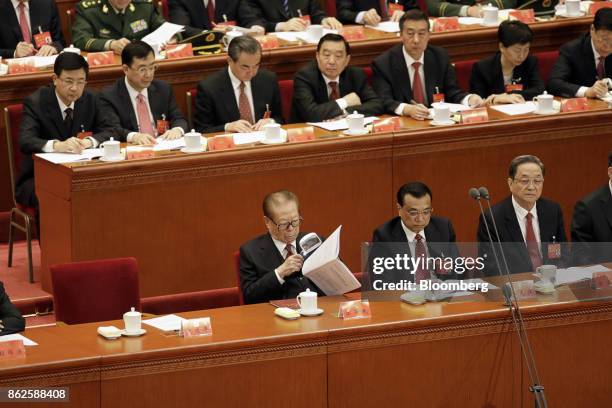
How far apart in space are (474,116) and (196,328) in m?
2.54

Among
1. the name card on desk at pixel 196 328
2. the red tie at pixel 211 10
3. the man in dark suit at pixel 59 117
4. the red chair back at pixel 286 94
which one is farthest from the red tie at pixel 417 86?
the name card on desk at pixel 196 328

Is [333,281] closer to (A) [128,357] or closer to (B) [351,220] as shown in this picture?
(A) [128,357]

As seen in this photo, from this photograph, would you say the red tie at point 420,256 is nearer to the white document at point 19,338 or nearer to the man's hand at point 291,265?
the man's hand at point 291,265

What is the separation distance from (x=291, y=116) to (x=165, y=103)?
72 cm

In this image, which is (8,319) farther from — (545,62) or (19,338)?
(545,62)

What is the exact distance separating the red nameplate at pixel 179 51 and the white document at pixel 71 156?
4.05ft

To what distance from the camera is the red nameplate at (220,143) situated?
6.34 meters

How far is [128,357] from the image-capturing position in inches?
174

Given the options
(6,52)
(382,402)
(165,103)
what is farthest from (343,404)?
(6,52)

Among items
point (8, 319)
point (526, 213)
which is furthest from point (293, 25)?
point (8, 319)

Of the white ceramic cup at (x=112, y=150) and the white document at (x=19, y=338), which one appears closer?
the white document at (x=19, y=338)

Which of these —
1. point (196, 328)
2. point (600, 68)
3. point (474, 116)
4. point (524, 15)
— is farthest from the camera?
point (524, 15)

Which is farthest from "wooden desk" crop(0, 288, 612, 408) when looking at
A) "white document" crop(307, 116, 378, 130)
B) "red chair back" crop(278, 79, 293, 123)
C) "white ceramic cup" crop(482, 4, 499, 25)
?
"white ceramic cup" crop(482, 4, 499, 25)

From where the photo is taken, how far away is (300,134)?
6.51 meters
